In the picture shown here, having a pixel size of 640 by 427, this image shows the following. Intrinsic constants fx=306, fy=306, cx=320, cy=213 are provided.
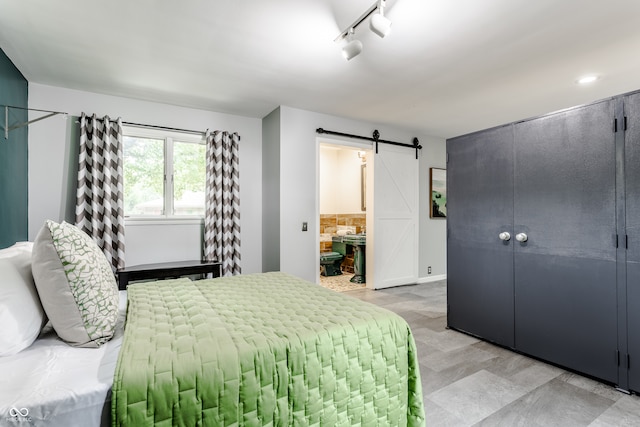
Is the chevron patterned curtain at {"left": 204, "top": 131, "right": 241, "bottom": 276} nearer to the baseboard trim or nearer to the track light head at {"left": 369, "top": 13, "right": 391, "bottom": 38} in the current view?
the track light head at {"left": 369, "top": 13, "right": 391, "bottom": 38}

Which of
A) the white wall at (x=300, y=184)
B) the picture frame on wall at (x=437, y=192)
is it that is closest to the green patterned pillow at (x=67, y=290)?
the white wall at (x=300, y=184)

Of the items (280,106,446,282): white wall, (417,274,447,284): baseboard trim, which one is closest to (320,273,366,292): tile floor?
(280,106,446,282): white wall

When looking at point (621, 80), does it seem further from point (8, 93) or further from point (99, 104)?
point (8, 93)

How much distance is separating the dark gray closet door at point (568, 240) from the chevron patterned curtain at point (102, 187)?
13.3 feet

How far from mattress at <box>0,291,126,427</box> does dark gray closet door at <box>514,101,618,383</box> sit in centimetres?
289

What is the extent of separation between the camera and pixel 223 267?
13.1 feet

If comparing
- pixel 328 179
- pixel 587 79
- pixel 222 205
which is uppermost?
pixel 587 79

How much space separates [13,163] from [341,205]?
5.18m

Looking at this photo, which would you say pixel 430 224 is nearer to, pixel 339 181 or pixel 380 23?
pixel 339 181

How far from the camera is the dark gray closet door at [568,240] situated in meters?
2.14

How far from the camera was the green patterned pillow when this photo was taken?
1.21 meters

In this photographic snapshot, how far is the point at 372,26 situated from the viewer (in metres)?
1.93

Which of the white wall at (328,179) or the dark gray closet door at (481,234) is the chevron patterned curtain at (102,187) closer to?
the dark gray closet door at (481,234)

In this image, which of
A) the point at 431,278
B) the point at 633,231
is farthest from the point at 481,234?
the point at 431,278
